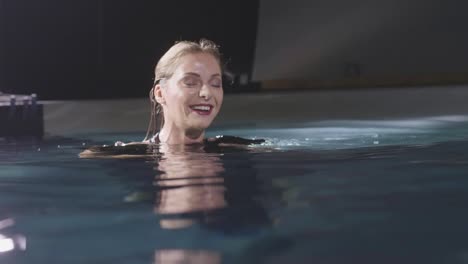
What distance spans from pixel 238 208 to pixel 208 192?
19 centimetres

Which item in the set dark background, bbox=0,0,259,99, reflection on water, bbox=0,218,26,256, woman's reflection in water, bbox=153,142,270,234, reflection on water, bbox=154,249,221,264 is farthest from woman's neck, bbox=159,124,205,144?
dark background, bbox=0,0,259,99

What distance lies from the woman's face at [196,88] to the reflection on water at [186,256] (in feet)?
4.00

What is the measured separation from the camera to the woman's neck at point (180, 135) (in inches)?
85.8

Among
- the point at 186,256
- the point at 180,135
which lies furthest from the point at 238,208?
the point at 180,135

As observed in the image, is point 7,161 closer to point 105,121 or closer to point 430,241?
point 430,241

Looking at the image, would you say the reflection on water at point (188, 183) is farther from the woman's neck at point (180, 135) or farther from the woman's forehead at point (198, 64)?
the woman's forehead at point (198, 64)

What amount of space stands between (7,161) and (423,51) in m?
4.60

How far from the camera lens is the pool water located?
855 mm

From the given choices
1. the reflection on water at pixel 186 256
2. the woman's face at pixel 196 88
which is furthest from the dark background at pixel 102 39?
the reflection on water at pixel 186 256

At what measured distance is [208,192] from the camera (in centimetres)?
129

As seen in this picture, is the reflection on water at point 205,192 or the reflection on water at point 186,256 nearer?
the reflection on water at point 186,256

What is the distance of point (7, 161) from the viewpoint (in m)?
2.10

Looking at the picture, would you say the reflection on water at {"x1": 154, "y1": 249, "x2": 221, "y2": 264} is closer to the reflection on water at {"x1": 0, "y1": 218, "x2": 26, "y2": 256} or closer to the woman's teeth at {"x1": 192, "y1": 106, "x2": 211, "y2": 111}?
the reflection on water at {"x1": 0, "y1": 218, "x2": 26, "y2": 256}

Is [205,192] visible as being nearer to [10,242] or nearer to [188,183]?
[188,183]
